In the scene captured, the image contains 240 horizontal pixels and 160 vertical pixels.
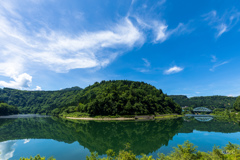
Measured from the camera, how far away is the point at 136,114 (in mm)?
74062

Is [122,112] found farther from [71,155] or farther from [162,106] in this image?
[71,155]

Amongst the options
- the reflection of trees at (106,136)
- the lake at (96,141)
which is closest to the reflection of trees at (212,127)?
the lake at (96,141)

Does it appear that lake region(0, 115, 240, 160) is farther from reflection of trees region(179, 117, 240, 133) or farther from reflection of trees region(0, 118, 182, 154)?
reflection of trees region(179, 117, 240, 133)

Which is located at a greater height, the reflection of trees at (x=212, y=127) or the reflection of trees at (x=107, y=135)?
the reflection of trees at (x=107, y=135)

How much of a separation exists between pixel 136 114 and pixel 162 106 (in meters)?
37.5

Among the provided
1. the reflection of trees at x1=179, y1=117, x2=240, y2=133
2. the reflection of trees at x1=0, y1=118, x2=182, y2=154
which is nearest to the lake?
the reflection of trees at x1=0, y1=118, x2=182, y2=154

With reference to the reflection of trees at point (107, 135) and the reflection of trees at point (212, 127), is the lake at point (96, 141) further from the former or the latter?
the reflection of trees at point (212, 127)

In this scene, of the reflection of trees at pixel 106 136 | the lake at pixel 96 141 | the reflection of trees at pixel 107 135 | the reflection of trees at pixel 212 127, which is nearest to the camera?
the lake at pixel 96 141

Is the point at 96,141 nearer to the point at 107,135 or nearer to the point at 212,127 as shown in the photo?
the point at 107,135

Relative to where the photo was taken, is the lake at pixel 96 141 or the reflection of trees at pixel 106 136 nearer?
the lake at pixel 96 141

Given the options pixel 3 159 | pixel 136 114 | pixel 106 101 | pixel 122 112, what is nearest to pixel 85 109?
pixel 106 101

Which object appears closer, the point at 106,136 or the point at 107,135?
the point at 106,136

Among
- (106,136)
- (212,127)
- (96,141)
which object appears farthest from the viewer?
(212,127)

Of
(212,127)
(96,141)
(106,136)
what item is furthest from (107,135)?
(212,127)
